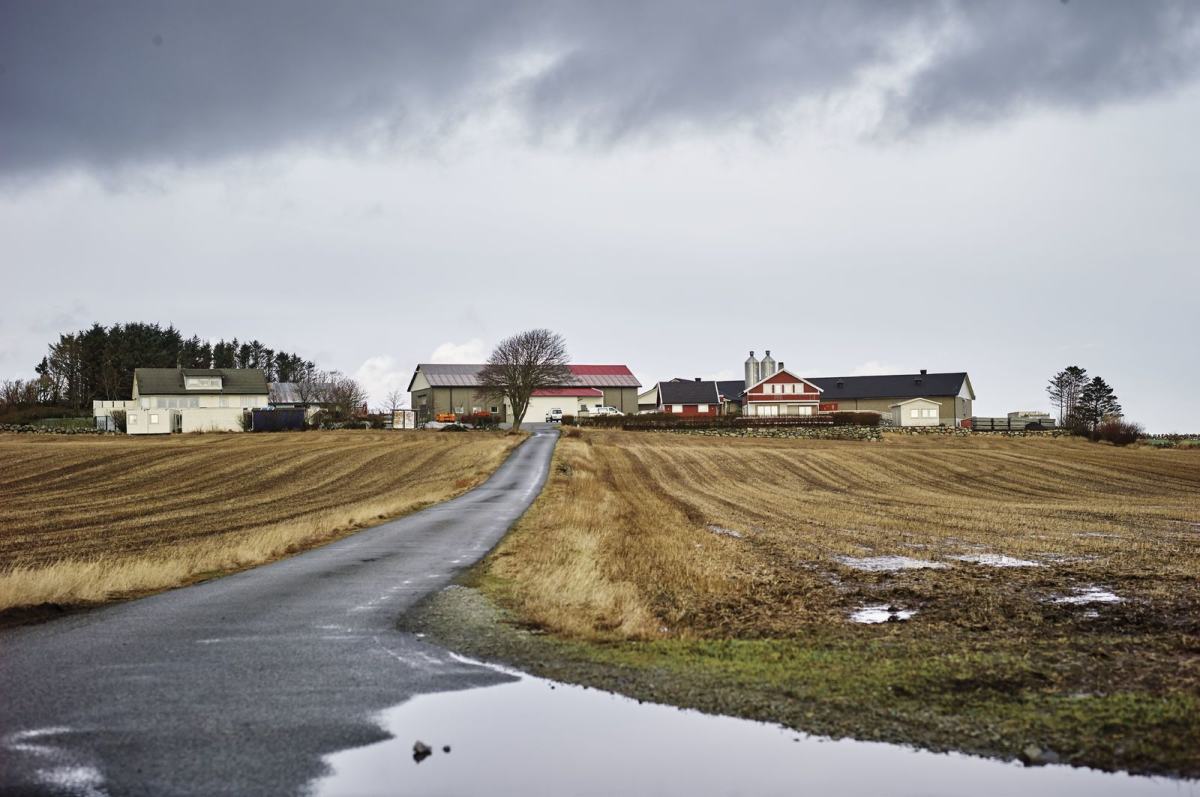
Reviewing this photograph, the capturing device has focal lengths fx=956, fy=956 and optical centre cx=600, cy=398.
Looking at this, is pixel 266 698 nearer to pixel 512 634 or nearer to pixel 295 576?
pixel 512 634

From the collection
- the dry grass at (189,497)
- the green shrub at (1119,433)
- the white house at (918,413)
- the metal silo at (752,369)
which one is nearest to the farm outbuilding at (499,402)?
the metal silo at (752,369)

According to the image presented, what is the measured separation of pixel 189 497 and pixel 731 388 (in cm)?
9256

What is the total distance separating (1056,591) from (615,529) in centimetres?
1246

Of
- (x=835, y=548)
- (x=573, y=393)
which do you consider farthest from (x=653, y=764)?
(x=573, y=393)

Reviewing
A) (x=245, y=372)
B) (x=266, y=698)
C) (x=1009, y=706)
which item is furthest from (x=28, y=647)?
(x=245, y=372)

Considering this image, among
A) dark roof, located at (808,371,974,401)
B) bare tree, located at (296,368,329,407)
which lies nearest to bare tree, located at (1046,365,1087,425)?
dark roof, located at (808,371,974,401)

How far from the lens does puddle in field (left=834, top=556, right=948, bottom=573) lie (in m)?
19.1

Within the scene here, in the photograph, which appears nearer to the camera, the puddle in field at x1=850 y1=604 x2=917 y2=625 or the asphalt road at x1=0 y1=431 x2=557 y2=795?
the asphalt road at x1=0 y1=431 x2=557 y2=795

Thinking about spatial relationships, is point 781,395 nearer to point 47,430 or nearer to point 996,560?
point 47,430

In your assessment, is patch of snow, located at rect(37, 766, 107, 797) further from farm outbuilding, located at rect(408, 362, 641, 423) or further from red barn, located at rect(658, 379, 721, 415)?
red barn, located at rect(658, 379, 721, 415)

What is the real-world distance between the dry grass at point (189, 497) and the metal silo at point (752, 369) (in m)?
46.0

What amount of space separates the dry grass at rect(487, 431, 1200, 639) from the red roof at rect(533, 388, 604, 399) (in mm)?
60027

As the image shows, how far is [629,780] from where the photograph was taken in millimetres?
7727

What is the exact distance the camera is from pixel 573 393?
117 m
